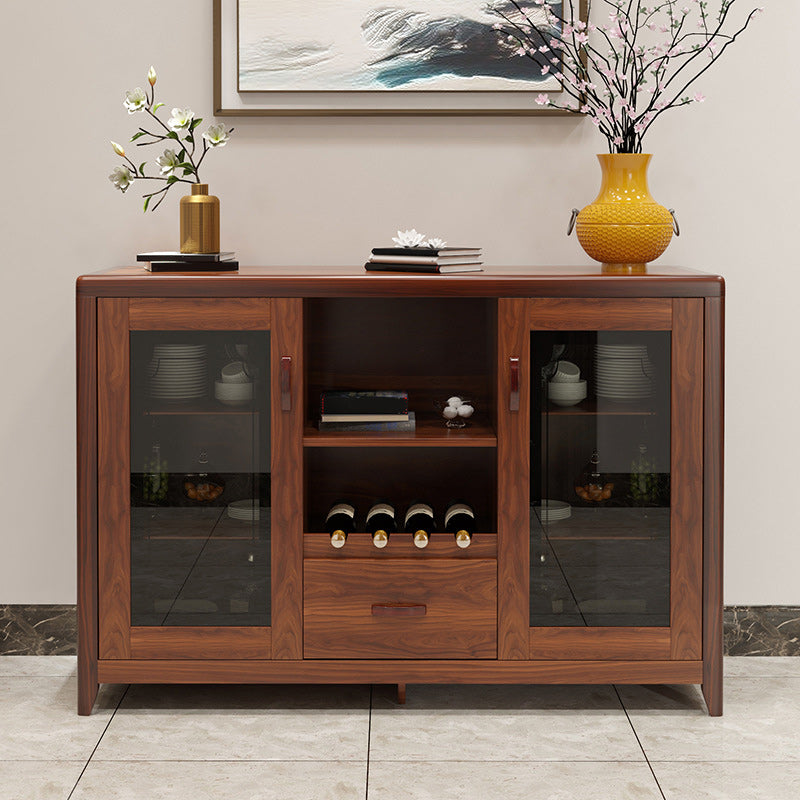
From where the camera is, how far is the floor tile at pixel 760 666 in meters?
2.91

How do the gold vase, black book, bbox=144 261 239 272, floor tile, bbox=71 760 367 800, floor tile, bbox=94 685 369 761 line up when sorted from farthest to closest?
1. the gold vase
2. black book, bbox=144 261 239 272
3. floor tile, bbox=94 685 369 761
4. floor tile, bbox=71 760 367 800

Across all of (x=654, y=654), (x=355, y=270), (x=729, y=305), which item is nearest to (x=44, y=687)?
(x=355, y=270)

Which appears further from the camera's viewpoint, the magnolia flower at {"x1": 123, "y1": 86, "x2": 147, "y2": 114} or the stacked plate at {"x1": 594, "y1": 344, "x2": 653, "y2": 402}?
the magnolia flower at {"x1": 123, "y1": 86, "x2": 147, "y2": 114}

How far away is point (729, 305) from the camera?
2982mm

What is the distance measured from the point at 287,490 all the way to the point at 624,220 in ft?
3.49

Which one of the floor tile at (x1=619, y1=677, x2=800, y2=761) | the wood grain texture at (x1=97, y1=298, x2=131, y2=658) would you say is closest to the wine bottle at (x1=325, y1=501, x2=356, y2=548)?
the wood grain texture at (x1=97, y1=298, x2=131, y2=658)

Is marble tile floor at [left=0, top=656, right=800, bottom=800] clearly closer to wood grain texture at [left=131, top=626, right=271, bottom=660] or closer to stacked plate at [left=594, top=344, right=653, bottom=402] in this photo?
wood grain texture at [left=131, top=626, right=271, bottom=660]

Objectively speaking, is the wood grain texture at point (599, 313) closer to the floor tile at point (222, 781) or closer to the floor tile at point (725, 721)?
the floor tile at point (725, 721)

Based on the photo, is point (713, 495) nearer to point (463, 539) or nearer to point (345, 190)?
point (463, 539)

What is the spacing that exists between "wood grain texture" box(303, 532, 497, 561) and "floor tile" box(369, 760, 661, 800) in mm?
483

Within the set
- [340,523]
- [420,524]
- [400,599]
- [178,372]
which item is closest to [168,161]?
[178,372]

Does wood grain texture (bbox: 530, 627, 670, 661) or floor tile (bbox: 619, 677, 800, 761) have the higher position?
wood grain texture (bbox: 530, 627, 670, 661)

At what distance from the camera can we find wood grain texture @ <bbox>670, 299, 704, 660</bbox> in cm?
254

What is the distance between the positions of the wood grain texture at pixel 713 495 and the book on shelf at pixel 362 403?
0.73 meters
